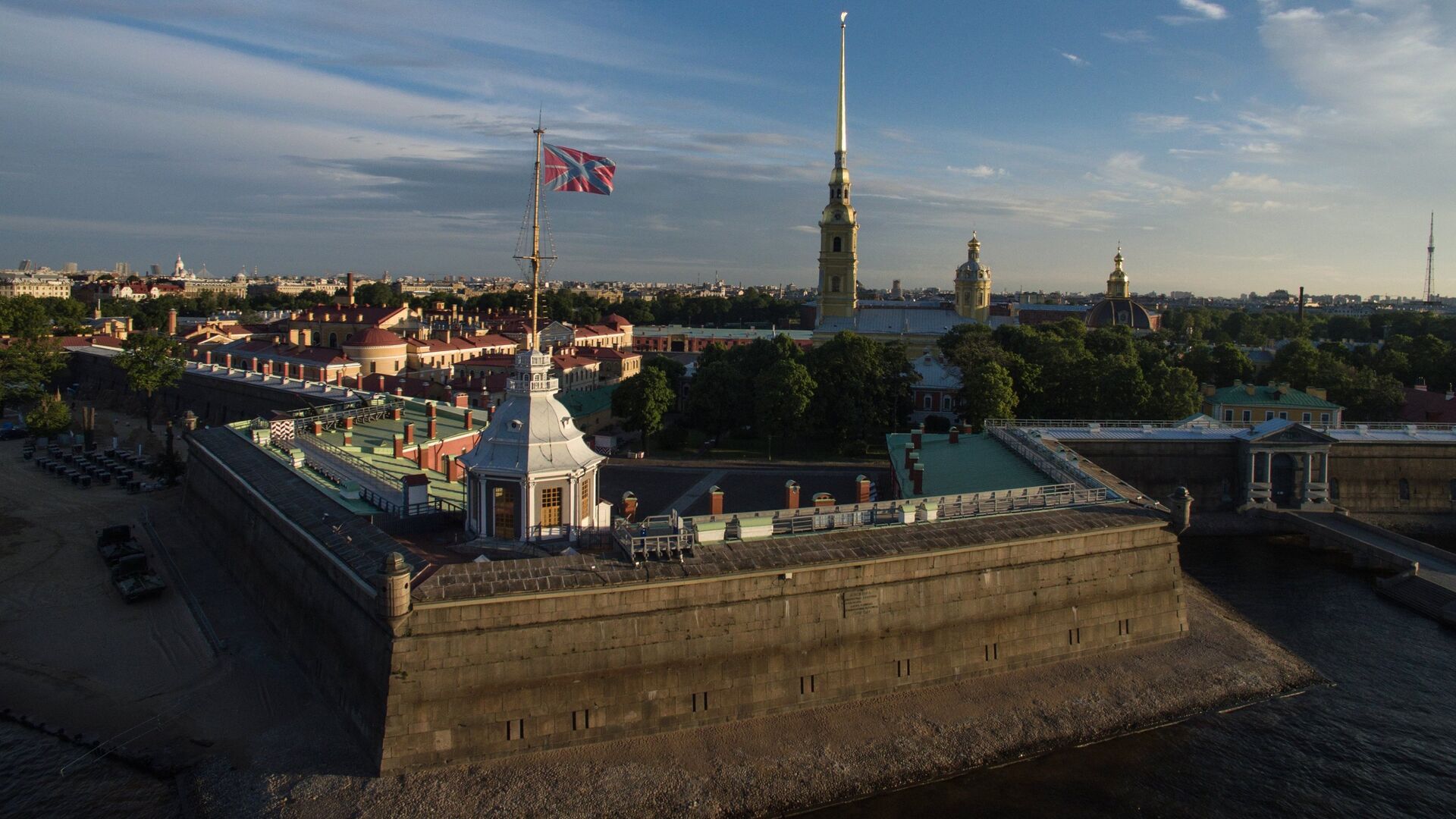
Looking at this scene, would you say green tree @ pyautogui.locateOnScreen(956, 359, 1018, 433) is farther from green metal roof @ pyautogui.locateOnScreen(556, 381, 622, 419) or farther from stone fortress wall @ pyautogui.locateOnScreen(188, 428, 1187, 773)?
stone fortress wall @ pyautogui.locateOnScreen(188, 428, 1187, 773)

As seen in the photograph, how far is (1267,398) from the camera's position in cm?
5350

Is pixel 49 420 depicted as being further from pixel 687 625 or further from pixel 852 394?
pixel 687 625

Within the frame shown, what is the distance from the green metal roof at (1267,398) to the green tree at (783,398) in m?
23.6

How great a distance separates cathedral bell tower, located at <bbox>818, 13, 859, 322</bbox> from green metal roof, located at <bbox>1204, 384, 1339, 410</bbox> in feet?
140

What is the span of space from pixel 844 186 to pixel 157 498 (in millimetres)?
66441

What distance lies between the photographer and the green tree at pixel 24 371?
6066cm

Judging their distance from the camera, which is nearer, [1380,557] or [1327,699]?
[1327,699]

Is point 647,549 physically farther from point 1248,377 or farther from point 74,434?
point 1248,377

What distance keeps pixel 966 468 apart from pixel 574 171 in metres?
18.1

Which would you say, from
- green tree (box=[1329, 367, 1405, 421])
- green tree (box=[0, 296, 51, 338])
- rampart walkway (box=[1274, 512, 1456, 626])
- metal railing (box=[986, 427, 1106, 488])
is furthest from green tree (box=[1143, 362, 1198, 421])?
green tree (box=[0, 296, 51, 338])

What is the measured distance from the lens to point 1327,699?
23.2m

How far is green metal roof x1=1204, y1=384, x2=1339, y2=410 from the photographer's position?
5225cm

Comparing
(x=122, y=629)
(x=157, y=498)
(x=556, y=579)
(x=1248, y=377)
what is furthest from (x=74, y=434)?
(x=1248, y=377)

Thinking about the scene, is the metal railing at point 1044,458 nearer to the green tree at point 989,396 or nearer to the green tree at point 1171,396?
the green tree at point 989,396
